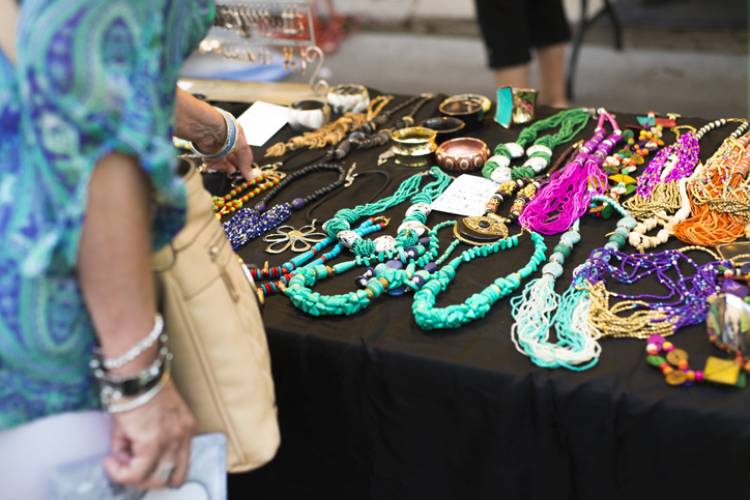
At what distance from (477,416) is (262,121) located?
3.67ft

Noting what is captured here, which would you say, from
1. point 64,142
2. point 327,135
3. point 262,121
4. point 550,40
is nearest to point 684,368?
point 64,142

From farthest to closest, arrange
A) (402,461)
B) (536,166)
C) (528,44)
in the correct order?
(528,44), (536,166), (402,461)

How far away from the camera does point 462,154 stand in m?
1.64

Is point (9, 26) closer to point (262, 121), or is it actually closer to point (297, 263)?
point (297, 263)

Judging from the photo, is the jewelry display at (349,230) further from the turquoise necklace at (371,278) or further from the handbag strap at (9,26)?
the handbag strap at (9,26)

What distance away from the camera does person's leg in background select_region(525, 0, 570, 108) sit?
2967 millimetres

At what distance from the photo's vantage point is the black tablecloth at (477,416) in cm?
101

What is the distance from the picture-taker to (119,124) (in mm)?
732

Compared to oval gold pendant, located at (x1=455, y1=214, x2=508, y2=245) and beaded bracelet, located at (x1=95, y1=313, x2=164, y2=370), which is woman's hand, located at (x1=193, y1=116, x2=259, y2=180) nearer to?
oval gold pendant, located at (x1=455, y1=214, x2=508, y2=245)

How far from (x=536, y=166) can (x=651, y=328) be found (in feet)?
1.86

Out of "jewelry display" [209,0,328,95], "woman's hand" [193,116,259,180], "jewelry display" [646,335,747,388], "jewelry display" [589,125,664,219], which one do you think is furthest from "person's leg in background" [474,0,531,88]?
"jewelry display" [646,335,747,388]

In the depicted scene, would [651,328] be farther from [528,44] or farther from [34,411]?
[528,44]

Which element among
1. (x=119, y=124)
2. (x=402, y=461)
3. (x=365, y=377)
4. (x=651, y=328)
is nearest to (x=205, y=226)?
(x=119, y=124)

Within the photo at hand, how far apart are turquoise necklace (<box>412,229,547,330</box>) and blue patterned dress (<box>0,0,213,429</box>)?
18.8 inches
